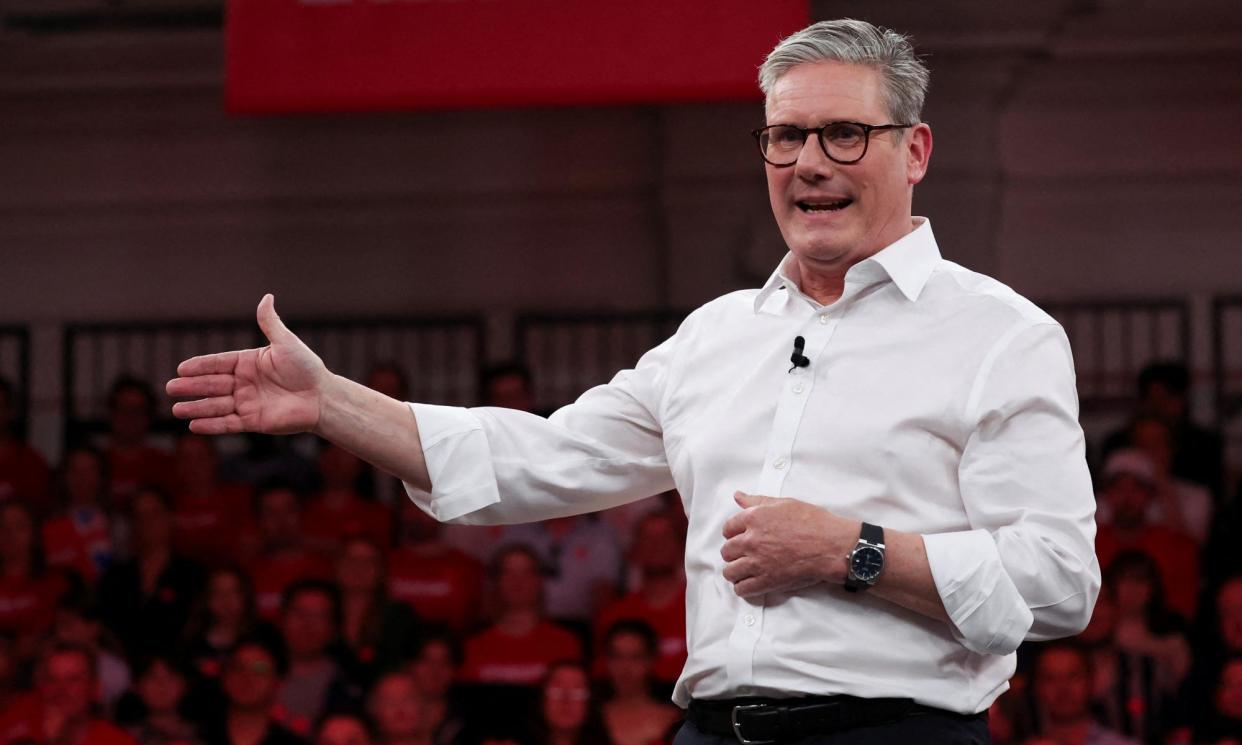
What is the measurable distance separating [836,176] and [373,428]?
57 cm

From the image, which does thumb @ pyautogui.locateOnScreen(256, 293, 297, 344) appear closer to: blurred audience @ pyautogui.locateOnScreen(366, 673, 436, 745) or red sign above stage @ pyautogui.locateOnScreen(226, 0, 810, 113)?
red sign above stage @ pyautogui.locateOnScreen(226, 0, 810, 113)

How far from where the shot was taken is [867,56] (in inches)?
73.7

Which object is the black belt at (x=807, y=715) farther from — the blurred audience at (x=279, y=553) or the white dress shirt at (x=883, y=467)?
the blurred audience at (x=279, y=553)

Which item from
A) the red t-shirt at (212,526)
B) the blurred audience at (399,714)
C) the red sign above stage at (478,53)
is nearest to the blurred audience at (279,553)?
the red t-shirt at (212,526)

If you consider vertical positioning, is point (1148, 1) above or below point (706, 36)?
above

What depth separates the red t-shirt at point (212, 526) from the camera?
530 cm

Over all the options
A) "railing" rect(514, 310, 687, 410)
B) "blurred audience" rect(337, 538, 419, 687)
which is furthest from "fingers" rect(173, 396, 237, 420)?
"railing" rect(514, 310, 687, 410)

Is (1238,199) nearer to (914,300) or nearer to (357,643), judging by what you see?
(357,643)

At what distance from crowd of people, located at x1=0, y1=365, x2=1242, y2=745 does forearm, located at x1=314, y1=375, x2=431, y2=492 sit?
2.46 m

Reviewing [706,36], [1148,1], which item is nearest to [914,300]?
[706,36]

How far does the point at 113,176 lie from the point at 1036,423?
592 cm

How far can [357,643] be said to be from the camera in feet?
15.5

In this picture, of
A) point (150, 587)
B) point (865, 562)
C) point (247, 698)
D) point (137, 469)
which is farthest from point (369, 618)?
point (865, 562)

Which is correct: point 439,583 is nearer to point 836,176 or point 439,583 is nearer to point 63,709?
point 63,709
